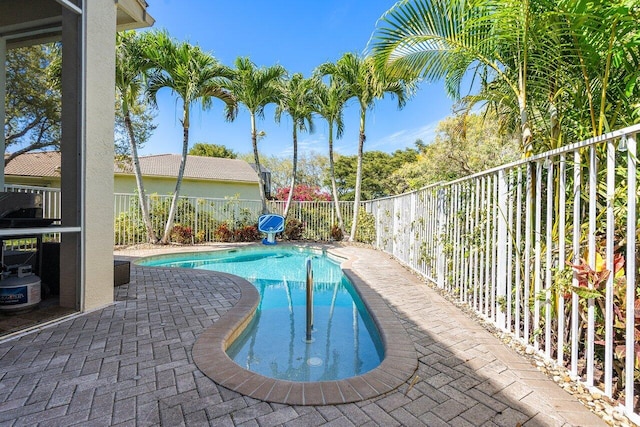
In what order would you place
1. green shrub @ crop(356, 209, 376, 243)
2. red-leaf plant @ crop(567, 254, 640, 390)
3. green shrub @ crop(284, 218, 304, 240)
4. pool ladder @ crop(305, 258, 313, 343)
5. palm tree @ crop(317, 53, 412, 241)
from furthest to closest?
green shrub @ crop(284, 218, 304, 240), green shrub @ crop(356, 209, 376, 243), palm tree @ crop(317, 53, 412, 241), pool ladder @ crop(305, 258, 313, 343), red-leaf plant @ crop(567, 254, 640, 390)

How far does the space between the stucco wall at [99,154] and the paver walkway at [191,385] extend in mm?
529

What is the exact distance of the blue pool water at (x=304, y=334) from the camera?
132 inches

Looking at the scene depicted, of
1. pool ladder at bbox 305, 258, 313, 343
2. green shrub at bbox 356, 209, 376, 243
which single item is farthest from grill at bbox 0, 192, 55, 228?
green shrub at bbox 356, 209, 376, 243

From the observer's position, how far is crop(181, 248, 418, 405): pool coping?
2287mm

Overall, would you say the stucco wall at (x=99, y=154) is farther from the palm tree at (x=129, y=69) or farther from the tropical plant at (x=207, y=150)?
the tropical plant at (x=207, y=150)

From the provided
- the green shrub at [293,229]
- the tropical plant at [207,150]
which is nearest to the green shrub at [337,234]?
the green shrub at [293,229]

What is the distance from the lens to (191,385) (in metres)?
2.41

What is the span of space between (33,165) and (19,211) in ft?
19.4

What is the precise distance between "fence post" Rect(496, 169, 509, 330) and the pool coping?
120 cm

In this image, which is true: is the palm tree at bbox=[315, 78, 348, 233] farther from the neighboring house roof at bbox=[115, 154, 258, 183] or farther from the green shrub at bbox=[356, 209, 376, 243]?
the neighboring house roof at bbox=[115, 154, 258, 183]

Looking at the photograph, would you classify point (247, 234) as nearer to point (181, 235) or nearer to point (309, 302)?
point (181, 235)

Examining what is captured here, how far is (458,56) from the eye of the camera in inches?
149

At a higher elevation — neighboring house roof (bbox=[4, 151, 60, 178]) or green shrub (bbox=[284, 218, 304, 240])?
neighboring house roof (bbox=[4, 151, 60, 178])

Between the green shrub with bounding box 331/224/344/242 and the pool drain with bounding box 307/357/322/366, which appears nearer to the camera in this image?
the pool drain with bounding box 307/357/322/366
